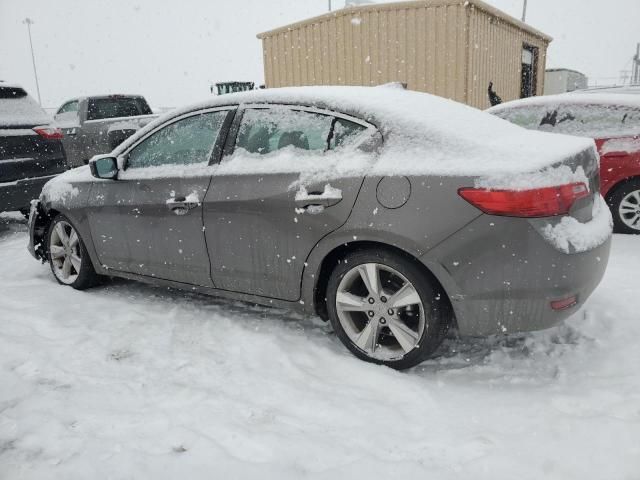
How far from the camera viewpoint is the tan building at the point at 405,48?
384 inches

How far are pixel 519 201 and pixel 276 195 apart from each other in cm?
132

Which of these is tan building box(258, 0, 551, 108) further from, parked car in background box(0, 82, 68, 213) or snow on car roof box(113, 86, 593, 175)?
snow on car roof box(113, 86, 593, 175)

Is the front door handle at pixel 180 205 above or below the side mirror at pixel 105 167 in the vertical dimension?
below

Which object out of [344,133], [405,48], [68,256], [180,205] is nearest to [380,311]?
[344,133]

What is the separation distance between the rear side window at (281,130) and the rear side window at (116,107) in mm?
8890

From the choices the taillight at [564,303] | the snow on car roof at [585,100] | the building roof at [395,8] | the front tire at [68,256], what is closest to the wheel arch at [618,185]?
the snow on car roof at [585,100]

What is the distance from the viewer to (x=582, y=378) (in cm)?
266

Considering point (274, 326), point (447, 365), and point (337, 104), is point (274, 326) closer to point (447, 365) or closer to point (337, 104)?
point (447, 365)

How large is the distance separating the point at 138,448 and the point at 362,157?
1.76m

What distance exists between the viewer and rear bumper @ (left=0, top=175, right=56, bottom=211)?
18.2ft

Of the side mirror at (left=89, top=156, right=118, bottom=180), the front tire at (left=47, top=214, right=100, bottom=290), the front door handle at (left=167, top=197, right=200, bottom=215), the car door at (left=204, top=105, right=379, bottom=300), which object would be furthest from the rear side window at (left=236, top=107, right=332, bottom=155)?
the front tire at (left=47, top=214, right=100, bottom=290)

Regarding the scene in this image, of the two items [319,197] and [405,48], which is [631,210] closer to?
[319,197]

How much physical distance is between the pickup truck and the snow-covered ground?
7.39 meters

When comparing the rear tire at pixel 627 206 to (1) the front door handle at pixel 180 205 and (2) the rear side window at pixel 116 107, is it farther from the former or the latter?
(2) the rear side window at pixel 116 107
